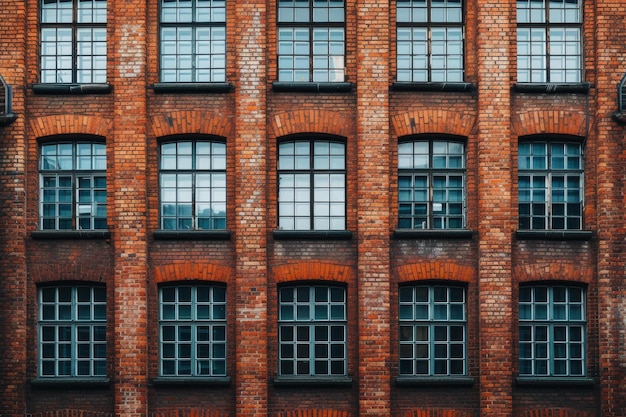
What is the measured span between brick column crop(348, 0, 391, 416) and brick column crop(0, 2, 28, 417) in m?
6.51

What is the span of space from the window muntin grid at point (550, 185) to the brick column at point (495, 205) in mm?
378

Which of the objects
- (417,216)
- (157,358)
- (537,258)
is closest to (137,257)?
(157,358)

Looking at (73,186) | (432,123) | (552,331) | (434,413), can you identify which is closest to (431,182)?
(432,123)

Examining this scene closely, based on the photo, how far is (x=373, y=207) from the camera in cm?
1688

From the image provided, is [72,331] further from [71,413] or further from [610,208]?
[610,208]

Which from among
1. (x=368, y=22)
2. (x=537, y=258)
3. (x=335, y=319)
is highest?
(x=368, y=22)

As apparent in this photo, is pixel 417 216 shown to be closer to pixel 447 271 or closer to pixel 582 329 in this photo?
pixel 447 271

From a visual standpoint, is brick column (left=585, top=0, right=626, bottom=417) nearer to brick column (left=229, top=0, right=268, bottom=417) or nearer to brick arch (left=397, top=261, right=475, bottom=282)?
brick arch (left=397, top=261, right=475, bottom=282)

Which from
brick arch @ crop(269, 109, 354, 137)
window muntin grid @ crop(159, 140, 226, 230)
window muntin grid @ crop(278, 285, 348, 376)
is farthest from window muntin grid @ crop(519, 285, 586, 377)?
window muntin grid @ crop(159, 140, 226, 230)

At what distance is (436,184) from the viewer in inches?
683

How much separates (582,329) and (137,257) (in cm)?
878

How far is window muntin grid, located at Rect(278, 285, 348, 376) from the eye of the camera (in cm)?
1698

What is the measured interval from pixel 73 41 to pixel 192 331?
6.30 metres

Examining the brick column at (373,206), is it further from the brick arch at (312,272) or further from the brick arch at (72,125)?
the brick arch at (72,125)
